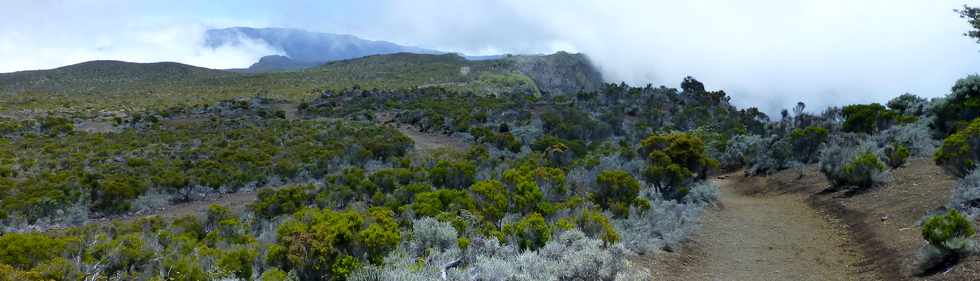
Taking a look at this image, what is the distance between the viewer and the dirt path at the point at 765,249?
26.8 ft

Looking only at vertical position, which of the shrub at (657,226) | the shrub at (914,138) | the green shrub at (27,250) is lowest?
the shrub at (657,226)

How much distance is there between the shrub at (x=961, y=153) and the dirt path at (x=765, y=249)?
2179 millimetres

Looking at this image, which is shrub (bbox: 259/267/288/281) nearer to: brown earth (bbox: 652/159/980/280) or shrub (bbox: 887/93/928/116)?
brown earth (bbox: 652/159/980/280)

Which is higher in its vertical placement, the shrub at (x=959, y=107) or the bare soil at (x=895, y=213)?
the shrub at (x=959, y=107)

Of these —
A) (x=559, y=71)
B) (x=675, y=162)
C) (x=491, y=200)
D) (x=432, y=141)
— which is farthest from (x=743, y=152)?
(x=559, y=71)

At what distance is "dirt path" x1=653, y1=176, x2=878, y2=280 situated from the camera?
8.18 m

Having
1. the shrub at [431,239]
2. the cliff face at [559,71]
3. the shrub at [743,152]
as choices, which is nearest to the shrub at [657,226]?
the shrub at [431,239]

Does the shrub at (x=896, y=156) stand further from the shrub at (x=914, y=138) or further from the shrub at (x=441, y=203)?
the shrub at (x=441, y=203)

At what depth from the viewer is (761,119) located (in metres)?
36.7

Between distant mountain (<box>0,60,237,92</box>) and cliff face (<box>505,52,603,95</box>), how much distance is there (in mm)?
37273

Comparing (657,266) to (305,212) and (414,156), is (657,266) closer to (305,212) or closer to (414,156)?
(305,212)

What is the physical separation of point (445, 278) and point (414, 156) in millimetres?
15434

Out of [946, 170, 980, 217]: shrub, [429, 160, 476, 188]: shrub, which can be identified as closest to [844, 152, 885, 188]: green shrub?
[946, 170, 980, 217]: shrub


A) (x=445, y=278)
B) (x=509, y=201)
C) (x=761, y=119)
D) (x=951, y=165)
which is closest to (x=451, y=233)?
(x=445, y=278)
